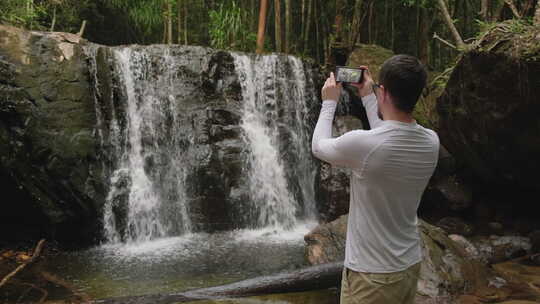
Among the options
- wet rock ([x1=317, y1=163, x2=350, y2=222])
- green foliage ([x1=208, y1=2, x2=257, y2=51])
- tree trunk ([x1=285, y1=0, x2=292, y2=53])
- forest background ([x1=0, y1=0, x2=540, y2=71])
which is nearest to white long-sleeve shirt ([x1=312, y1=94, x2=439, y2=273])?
wet rock ([x1=317, y1=163, x2=350, y2=222])

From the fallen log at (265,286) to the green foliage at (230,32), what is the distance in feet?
28.2

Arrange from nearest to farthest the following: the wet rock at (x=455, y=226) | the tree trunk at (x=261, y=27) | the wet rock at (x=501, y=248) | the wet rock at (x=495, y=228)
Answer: the wet rock at (x=501, y=248)
the wet rock at (x=495, y=228)
the wet rock at (x=455, y=226)
the tree trunk at (x=261, y=27)

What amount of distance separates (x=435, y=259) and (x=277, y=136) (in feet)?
15.2

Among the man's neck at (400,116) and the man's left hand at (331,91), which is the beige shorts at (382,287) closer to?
the man's neck at (400,116)

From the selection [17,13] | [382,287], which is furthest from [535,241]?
[17,13]

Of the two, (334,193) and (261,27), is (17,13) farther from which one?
(334,193)

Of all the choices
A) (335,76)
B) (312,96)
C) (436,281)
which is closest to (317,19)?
(312,96)

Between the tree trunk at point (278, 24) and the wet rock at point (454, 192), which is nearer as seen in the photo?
the wet rock at point (454, 192)

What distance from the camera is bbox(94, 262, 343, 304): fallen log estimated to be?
3617mm

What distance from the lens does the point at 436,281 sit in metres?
4.14

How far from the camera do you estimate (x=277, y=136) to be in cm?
857

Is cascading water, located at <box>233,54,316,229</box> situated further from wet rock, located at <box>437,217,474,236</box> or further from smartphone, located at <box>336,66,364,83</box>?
smartphone, located at <box>336,66,364,83</box>

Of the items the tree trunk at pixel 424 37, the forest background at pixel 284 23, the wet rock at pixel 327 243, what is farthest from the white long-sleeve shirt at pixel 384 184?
the tree trunk at pixel 424 37

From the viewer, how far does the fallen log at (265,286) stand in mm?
3617
